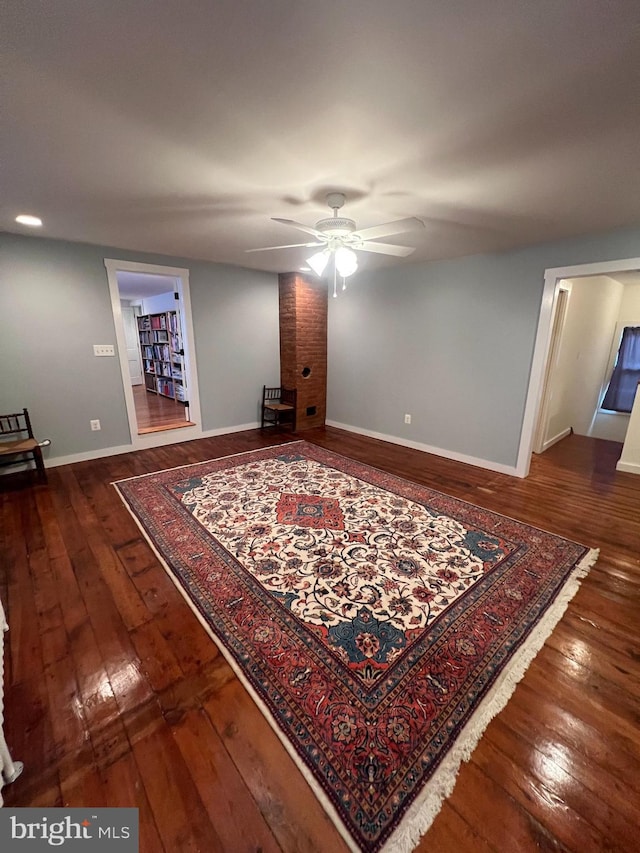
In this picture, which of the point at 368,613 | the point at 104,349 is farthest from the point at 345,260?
the point at 104,349

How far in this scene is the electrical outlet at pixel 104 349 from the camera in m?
3.71

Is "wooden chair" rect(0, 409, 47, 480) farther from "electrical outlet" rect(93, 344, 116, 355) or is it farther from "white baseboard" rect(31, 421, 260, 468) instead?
"electrical outlet" rect(93, 344, 116, 355)

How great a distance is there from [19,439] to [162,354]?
4.03 m

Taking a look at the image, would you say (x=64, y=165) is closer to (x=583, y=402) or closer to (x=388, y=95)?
(x=388, y=95)

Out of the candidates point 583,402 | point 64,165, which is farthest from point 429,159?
point 583,402

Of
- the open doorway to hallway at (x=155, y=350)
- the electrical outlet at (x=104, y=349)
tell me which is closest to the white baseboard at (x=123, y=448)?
the open doorway to hallway at (x=155, y=350)

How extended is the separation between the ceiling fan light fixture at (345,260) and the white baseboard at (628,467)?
12.1ft

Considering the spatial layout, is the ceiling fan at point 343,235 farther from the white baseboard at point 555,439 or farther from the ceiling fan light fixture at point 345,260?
the white baseboard at point 555,439

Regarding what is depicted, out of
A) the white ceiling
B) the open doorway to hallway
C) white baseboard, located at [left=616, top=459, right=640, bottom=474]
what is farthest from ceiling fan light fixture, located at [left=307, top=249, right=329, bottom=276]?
white baseboard, located at [left=616, top=459, right=640, bottom=474]

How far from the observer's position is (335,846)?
3.17 ft

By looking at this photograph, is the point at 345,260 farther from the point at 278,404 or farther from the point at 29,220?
the point at 278,404

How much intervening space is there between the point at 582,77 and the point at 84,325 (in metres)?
4.19

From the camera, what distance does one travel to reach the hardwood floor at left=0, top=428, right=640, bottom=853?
3.31ft

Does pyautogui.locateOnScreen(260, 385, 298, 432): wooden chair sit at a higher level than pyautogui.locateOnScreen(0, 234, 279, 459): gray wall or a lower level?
lower
